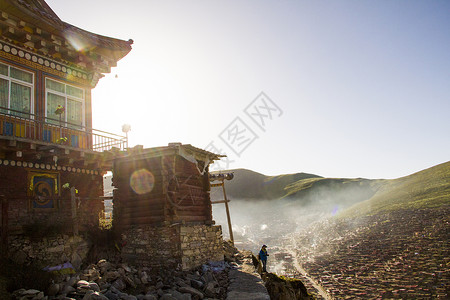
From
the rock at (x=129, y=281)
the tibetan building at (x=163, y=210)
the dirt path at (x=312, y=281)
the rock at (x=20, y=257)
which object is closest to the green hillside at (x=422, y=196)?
the dirt path at (x=312, y=281)

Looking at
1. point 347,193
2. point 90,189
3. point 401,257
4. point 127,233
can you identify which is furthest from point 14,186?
point 347,193

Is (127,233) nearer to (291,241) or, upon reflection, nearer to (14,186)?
(14,186)

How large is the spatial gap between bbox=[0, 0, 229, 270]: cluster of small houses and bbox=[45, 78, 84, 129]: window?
0.05m

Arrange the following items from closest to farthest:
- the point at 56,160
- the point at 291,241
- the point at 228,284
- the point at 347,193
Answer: the point at 228,284 < the point at 56,160 < the point at 291,241 < the point at 347,193

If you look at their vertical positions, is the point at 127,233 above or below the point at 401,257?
above

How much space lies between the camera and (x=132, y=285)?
10789mm

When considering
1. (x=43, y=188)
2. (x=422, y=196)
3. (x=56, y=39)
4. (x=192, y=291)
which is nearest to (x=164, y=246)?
(x=192, y=291)

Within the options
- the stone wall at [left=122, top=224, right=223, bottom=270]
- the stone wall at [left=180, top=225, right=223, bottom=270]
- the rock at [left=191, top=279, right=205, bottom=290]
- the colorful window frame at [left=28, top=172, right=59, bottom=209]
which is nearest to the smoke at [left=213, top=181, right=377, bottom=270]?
the stone wall at [left=180, top=225, right=223, bottom=270]

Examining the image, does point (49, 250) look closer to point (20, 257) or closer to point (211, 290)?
point (20, 257)

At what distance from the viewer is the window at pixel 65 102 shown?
14.1 m

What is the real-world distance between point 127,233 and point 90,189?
3034 mm

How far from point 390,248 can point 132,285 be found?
20.1m

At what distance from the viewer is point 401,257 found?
21672 mm

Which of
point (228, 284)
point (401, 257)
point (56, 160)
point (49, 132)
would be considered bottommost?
point (401, 257)
